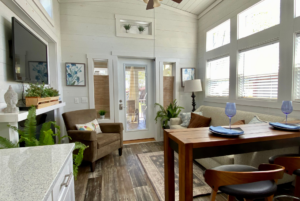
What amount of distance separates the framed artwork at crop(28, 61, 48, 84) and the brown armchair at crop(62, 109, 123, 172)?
27.1 inches

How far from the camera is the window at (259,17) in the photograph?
2305 mm

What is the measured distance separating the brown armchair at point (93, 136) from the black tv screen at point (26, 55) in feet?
2.70

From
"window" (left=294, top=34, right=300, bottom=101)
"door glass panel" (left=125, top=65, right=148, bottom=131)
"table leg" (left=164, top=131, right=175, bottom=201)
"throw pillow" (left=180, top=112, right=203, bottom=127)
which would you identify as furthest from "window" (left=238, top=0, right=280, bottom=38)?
"table leg" (left=164, top=131, right=175, bottom=201)

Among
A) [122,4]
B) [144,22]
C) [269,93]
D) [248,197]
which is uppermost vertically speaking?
[122,4]

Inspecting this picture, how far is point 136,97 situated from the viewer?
3855 mm

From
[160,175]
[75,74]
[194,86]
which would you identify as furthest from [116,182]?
[194,86]

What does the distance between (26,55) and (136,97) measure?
91.9 inches

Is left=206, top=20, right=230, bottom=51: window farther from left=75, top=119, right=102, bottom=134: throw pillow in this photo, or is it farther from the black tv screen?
the black tv screen

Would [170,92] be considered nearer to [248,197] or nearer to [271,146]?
[271,146]

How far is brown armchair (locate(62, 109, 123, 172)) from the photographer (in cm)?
239

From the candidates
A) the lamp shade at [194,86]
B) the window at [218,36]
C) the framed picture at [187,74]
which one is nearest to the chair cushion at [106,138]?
the lamp shade at [194,86]

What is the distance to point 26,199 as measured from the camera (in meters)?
0.55

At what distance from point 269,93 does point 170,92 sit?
208 cm

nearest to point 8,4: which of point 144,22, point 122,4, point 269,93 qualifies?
point 122,4
